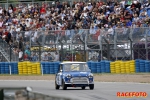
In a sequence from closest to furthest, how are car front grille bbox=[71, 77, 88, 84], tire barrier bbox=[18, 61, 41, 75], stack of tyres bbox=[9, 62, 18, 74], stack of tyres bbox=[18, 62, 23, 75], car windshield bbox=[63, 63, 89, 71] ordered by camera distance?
car front grille bbox=[71, 77, 88, 84] → car windshield bbox=[63, 63, 89, 71] → tire barrier bbox=[18, 61, 41, 75] → stack of tyres bbox=[18, 62, 23, 75] → stack of tyres bbox=[9, 62, 18, 74]

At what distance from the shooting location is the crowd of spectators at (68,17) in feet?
124

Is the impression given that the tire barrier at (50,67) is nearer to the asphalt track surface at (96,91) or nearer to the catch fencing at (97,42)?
the catch fencing at (97,42)

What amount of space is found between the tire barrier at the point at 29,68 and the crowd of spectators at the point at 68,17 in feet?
3.94

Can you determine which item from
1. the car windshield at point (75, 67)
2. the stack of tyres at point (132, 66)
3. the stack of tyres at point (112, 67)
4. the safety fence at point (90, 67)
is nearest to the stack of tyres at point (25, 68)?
the safety fence at point (90, 67)

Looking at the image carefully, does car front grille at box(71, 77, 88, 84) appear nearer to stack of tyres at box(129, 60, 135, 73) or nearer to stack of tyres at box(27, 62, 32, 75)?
stack of tyres at box(129, 60, 135, 73)

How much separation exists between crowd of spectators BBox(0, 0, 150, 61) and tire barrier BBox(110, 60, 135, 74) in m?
2.17

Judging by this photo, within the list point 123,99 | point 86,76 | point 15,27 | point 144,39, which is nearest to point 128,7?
point 144,39

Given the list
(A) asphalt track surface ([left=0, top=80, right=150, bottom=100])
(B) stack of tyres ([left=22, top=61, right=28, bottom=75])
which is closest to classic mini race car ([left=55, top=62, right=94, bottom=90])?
(A) asphalt track surface ([left=0, top=80, right=150, bottom=100])

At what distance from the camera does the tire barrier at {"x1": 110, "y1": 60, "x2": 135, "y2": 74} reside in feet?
118

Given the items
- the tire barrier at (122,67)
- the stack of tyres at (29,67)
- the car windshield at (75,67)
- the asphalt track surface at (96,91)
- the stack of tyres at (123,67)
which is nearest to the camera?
the asphalt track surface at (96,91)

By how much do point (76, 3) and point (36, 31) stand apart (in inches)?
196

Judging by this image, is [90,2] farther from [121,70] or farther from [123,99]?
[123,99]

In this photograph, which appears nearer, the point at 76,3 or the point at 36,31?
the point at 36,31

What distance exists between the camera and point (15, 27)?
43.9 metres
